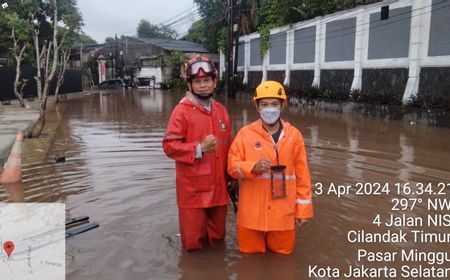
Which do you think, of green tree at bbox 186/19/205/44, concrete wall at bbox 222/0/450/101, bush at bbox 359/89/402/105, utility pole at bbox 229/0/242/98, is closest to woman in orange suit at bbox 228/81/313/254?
concrete wall at bbox 222/0/450/101

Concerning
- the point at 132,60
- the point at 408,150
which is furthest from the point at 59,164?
the point at 132,60

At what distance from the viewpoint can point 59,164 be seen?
8.29 m

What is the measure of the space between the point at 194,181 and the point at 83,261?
131 centimetres

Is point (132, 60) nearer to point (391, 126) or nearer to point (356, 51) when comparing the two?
point (356, 51)

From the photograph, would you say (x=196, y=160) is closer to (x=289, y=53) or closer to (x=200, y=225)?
(x=200, y=225)

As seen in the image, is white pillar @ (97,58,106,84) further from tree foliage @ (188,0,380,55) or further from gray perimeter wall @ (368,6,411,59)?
gray perimeter wall @ (368,6,411,59)

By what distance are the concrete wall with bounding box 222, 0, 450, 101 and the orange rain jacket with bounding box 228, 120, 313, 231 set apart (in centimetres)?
1277

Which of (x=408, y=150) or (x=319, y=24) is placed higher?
(x=319, y=24)

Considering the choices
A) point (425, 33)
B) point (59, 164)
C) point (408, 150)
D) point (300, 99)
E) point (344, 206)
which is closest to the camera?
point (344, 206)

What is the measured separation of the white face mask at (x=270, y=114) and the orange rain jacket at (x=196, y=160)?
1.63 feet

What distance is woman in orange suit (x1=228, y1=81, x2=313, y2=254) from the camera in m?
3.62

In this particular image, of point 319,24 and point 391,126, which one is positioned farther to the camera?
point 319,24

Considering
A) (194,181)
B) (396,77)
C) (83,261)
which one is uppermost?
(396,77)

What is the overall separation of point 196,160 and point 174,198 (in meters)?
2.41
